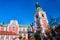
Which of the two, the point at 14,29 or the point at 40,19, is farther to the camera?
the point at 40,19

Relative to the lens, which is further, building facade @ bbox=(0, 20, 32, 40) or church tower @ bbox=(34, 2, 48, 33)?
church tower @ bbox=(34, 2, 48, 33)

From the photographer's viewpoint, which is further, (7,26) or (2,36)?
(7,26)

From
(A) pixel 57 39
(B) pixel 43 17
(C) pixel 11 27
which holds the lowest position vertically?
(A) pixel 57 39

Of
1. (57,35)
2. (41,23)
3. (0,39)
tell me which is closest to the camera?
(57,35)

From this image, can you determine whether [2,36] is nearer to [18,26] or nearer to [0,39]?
[0,39]

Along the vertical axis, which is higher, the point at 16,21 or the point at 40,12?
the point at 40,12

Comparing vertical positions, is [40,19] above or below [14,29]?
above

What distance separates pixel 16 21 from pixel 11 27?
12.9 ft

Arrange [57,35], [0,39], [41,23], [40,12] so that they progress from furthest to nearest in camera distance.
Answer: [40,12] < [41,23] < [0,39] < [57,35]

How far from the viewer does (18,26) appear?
7306 cm

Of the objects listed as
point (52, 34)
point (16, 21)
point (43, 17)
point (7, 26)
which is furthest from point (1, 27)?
point (52, 34)

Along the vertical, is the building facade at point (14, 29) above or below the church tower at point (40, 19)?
below

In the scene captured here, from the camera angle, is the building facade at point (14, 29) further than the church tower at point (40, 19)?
No

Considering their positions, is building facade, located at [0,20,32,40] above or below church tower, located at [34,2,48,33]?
below
